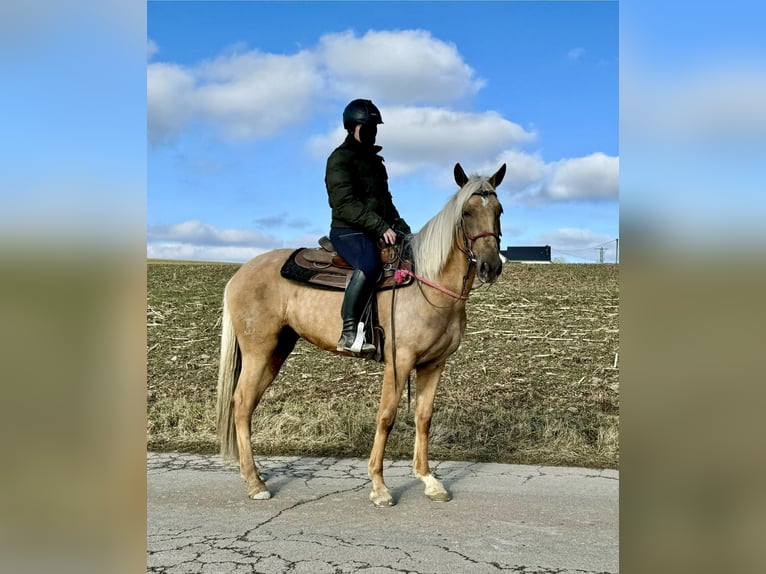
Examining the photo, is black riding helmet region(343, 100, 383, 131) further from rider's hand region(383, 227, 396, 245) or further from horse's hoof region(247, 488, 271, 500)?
horse's hoof region(247, 488, 271, 500)

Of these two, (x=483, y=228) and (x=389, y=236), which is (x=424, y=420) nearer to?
(x=389, y=236)

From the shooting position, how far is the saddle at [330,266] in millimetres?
5344

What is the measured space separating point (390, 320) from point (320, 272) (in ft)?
2.48

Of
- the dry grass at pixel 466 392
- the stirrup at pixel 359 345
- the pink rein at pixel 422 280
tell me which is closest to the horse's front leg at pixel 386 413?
the stirrup at pixel 359 345

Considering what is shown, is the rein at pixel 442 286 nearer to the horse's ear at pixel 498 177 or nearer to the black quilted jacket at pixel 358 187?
the horse's ear at pixel 498 177

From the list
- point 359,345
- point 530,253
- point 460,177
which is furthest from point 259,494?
point 530,253

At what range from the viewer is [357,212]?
204 inches

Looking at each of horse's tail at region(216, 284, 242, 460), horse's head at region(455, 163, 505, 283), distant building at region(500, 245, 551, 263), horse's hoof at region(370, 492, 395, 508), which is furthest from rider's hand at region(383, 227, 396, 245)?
distant building at region(500, 245, 551, 263)

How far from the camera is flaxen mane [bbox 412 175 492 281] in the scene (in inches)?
195

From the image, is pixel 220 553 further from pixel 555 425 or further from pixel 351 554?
pixel 555 425

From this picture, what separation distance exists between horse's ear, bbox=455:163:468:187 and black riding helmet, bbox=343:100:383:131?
0.79 meters
